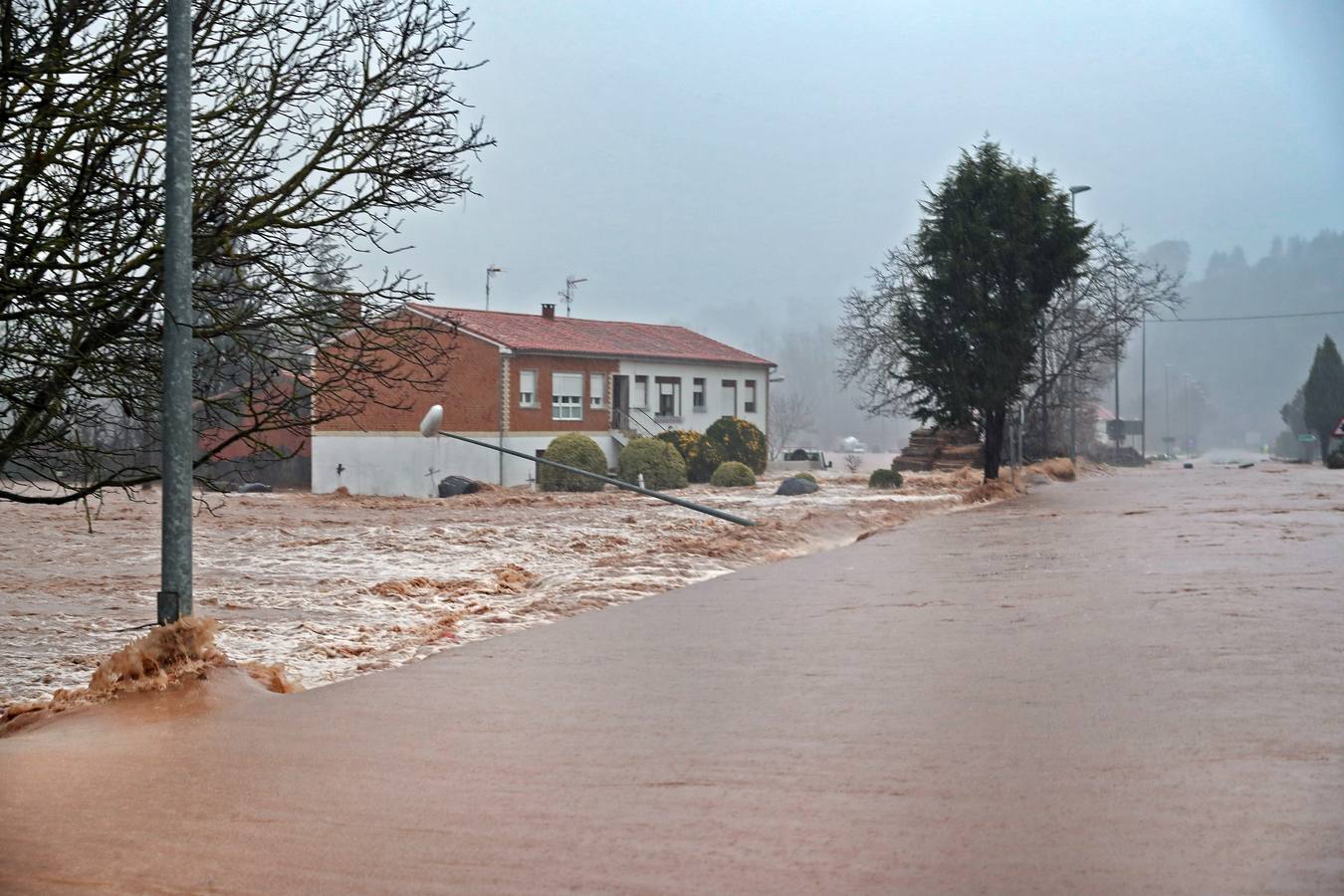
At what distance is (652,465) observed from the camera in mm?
44719

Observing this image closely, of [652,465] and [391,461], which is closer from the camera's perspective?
[652,465]

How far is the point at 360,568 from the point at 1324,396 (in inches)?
2708

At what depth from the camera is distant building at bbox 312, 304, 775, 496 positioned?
4616 centimetres

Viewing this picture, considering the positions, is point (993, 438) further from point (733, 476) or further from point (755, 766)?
point (755, 766)

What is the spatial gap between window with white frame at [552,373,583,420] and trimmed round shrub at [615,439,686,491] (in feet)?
16.0

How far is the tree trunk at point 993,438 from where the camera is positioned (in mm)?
36344

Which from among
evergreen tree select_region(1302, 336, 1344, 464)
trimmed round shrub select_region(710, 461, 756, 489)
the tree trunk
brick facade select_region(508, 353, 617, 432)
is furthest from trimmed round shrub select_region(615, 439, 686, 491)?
evergreen tree select_region(1302, 336, 1344, 464)

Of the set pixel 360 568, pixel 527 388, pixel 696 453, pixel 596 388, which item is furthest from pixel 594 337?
pixel 360 568

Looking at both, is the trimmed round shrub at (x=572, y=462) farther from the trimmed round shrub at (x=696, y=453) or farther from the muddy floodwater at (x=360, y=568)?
the muddy floodwater at (x=360, y=568)

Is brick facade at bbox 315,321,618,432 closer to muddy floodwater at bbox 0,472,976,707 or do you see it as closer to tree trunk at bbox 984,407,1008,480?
muddy floodwater at bbox 0,472,976,707

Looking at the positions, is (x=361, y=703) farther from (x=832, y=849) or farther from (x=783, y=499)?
(x=783, y=499)

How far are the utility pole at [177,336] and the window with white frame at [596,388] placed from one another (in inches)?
1633

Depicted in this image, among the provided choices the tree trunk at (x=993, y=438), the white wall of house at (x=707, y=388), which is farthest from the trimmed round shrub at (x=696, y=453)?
the tree trunk at (x=993, y=438)

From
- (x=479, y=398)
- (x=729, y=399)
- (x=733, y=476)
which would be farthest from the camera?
(x=729, y=399)
